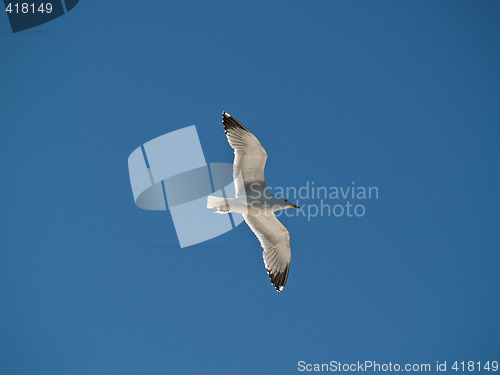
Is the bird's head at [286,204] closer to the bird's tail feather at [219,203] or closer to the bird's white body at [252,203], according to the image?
the bird's white body at [252,203]

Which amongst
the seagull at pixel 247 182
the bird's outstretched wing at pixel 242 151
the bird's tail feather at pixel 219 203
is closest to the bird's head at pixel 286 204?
the seagull at pixel 247 182

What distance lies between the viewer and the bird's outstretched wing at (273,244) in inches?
316

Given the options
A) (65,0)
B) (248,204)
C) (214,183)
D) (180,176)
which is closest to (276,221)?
(248,204)

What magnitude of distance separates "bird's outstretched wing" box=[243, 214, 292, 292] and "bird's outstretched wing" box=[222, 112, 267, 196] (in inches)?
26.9

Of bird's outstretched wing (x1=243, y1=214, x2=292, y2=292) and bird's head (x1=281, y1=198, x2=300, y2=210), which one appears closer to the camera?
bird's head (x1=281, y1=198, x2=300, y2=210)

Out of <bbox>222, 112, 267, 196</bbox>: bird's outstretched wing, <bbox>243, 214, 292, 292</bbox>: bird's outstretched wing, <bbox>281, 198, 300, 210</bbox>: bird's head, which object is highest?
<bbox>222, 112, 267, 196</bbox>: bird's outstretched wing

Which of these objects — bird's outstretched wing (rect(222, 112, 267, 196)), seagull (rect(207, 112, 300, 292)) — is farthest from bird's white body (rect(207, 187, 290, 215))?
bird's outstretched wing (rect(222, 112, 267, 196))

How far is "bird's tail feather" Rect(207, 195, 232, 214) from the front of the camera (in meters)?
7.36

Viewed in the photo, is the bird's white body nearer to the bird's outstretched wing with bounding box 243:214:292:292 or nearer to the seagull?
the seagull

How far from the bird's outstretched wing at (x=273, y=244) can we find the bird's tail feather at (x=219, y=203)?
72 cm

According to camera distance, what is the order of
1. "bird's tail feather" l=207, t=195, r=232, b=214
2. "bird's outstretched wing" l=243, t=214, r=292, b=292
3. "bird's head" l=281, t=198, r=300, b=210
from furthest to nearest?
"bird's outstretched wing" l=243, t=214, r=292, b=292 < "bird's head" l=281, t=198, r=300, b=210 < "bird's tail feather" l=207, t=195, r=232, b=214

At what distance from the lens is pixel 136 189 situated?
984cm

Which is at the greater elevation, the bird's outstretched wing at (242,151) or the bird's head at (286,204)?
the bird's outstretched wing at (242,151)

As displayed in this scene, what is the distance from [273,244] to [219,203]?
1.19 meters
